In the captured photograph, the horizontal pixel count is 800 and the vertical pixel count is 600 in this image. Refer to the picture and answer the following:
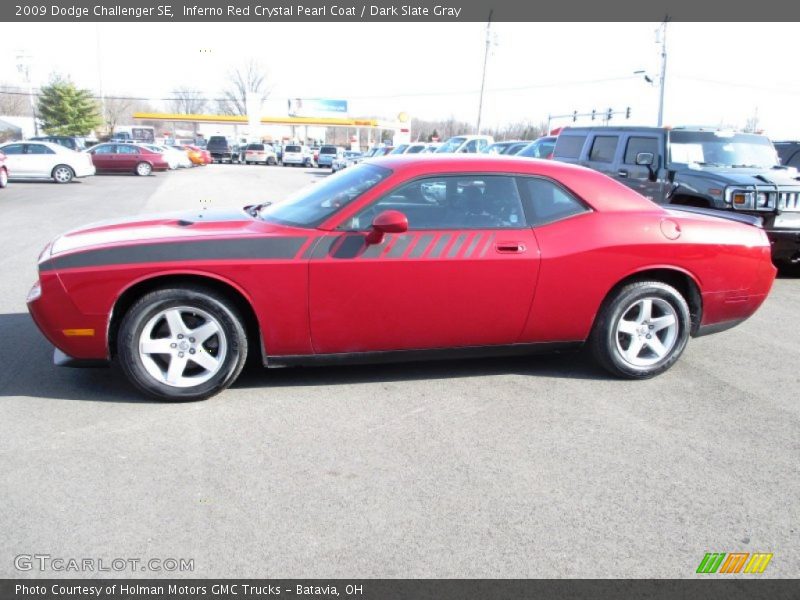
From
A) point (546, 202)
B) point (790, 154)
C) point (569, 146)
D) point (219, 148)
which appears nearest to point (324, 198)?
point (546, 202)

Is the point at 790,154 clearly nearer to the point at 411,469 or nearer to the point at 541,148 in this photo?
the point at 541,148

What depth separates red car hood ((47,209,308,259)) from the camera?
430 cm

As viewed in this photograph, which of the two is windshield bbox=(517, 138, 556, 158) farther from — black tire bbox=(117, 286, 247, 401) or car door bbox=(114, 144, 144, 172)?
car door bbox=(114, 144, 144, 172)

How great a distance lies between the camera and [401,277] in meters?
4.32

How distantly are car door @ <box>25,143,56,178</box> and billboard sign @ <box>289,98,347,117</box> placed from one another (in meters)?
69.4

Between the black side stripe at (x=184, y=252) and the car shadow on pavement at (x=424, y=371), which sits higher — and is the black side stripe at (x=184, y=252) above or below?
above

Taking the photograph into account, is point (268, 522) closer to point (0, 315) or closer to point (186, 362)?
point (186, 362)

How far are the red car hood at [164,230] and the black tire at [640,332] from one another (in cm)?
225

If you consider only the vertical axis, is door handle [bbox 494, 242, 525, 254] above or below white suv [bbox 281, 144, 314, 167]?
below

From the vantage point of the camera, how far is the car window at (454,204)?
4.45 meters

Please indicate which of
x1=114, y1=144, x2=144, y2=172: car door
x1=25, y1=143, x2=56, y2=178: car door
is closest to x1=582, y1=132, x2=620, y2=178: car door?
x1=25, y1=143, x2=56, y2=178: car door

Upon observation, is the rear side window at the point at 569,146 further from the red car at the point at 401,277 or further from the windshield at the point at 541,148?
the red car at the point at 401,277

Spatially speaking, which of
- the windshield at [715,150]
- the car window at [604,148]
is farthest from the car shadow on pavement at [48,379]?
the car window at [604,148]

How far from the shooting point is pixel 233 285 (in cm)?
419
